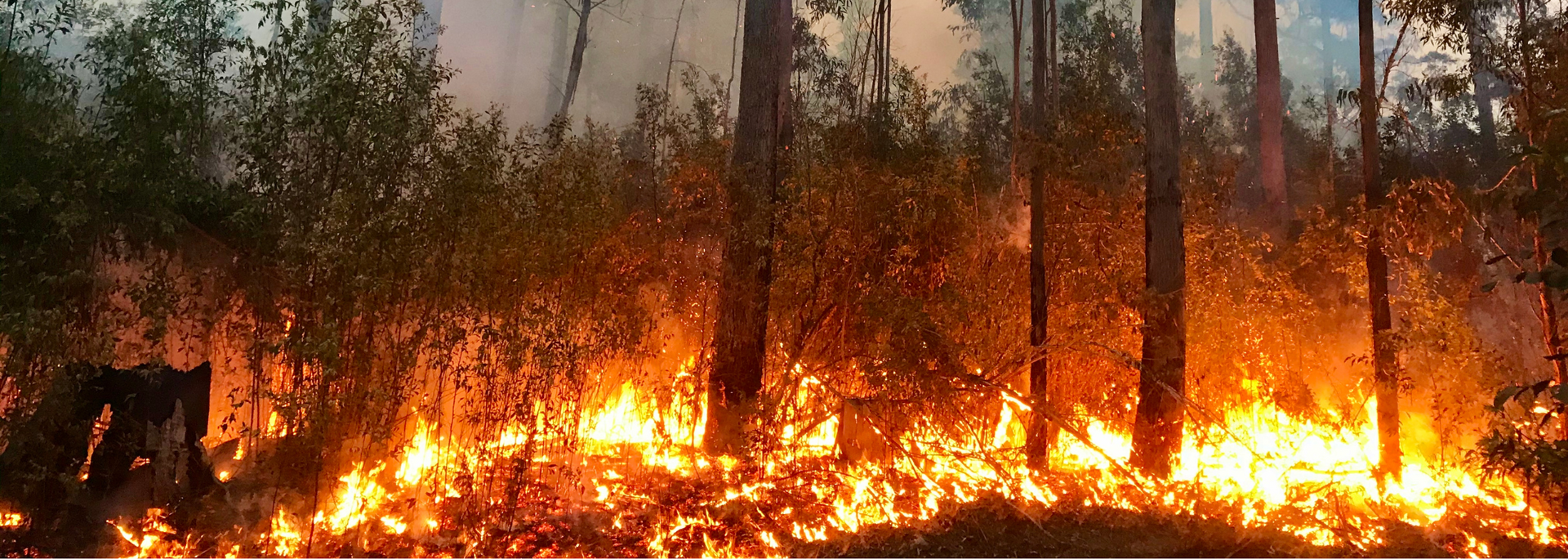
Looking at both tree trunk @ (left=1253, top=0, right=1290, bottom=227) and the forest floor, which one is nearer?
the forest floor

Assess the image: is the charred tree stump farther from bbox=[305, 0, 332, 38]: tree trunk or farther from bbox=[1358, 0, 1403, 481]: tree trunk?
bbox=[1358, 0, 1403, 481]: tree trunk

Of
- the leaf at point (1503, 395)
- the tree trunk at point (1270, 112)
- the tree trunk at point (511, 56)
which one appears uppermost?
the tree trunk at point (511, 56)

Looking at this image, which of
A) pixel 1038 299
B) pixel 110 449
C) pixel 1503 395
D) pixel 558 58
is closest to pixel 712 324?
pixel 1038 299

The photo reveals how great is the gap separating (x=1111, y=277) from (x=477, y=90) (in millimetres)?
19904

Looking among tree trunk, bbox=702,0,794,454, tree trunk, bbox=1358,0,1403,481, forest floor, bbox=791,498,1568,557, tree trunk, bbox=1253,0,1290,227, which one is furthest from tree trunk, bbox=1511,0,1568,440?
tree trunk, bbox=1253,0,1290,227

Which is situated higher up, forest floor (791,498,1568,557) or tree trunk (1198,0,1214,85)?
tree trunk (1198,0,1214,85)

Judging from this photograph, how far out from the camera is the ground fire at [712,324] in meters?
4.15

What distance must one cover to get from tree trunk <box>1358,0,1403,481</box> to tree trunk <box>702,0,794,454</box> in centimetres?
454

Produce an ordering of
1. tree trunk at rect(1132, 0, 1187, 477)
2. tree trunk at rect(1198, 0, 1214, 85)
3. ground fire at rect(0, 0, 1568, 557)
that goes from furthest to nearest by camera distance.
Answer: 1. tree trunk at rect(1198, 0, 1214, 85)
2. tree trunk at rect(1132, 0, 1187, 477)
3. ground fire at rect(0, 0, 1568, 557)

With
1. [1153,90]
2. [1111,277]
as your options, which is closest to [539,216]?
[1111,277]

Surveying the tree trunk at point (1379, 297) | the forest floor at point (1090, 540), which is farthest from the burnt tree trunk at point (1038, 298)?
the tree trunk at point (1379, 297)

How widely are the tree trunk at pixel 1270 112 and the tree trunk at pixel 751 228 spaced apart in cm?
914

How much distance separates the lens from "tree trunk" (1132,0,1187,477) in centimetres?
590

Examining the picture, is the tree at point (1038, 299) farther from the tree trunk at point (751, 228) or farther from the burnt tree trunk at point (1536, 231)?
the burnt tree trunk at point (1536, 231)
